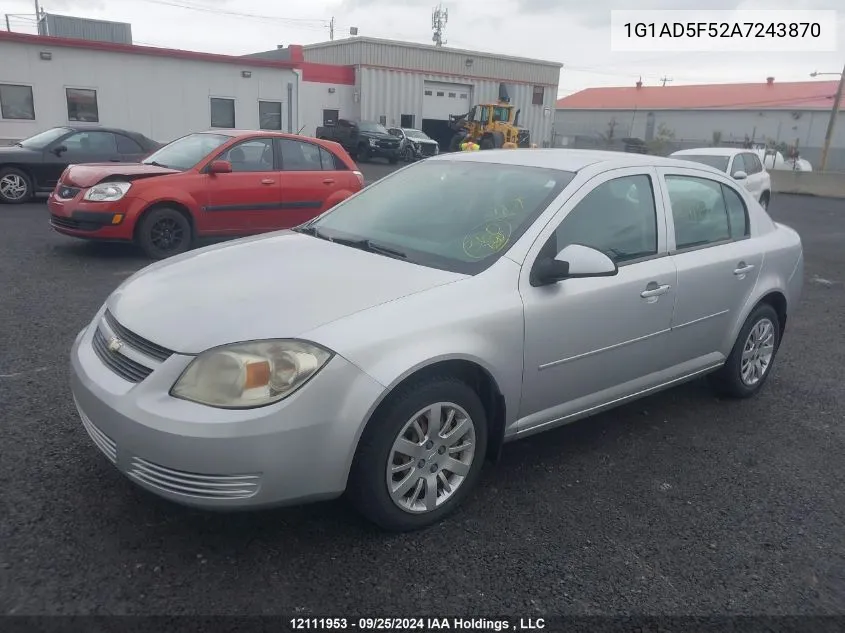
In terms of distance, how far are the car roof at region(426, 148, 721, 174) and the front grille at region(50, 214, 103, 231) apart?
495cm

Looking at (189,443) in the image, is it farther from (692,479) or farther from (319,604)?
(692,479)

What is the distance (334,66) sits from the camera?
1286 inches

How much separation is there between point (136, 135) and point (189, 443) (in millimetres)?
11058

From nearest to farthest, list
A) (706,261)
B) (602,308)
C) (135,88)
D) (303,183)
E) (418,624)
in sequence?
(418,624)
(602,308)
(706,261)
(303,183)
(135,88)

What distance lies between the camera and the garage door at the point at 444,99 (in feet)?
118

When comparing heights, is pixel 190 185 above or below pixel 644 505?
above

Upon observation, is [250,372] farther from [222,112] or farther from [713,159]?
[222,112]

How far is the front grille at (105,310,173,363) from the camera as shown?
2699 millimetres

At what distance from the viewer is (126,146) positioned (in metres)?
11.9

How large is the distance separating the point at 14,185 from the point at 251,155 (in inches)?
224

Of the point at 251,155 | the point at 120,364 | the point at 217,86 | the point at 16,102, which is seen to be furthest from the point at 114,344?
the point at 217,86

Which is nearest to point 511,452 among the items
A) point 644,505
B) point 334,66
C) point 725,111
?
point 644,505

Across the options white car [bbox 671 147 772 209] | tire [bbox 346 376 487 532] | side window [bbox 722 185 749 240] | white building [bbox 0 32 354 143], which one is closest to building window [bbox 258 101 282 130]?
white building [bbox 0 32 354 143]

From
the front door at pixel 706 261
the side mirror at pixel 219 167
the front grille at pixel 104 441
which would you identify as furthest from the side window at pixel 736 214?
the side mirror at pixel 219 167
